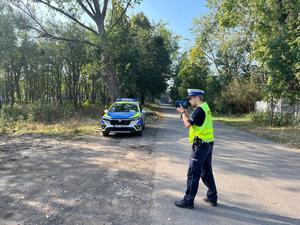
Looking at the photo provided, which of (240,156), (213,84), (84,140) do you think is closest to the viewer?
(240,156)

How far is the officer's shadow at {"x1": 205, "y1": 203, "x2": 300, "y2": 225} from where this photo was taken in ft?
16.0

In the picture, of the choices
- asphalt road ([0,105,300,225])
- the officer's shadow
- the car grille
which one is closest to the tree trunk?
the car grille

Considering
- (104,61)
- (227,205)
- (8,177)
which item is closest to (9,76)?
(104,61)

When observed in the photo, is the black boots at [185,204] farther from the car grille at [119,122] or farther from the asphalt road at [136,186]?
the car grille at [119,122]

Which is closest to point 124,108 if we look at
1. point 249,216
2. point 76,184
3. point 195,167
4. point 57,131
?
point 57,131

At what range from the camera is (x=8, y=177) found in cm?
762

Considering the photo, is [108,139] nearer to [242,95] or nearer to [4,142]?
[4,142]

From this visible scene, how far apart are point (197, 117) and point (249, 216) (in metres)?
1.72

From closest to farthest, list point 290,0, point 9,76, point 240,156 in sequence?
point 240,156 < point 290,0 < point 9,76

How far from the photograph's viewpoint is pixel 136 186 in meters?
6.71

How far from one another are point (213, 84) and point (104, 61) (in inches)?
905

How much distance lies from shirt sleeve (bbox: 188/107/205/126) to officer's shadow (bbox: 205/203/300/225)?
1.41 m

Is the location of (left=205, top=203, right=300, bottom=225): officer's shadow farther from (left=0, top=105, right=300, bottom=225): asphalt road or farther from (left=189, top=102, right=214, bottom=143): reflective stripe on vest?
(left=189, top=102, right=214, bottom=143): reflective stripe on vest

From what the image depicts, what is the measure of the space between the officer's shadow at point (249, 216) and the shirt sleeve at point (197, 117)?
4.62 ft
